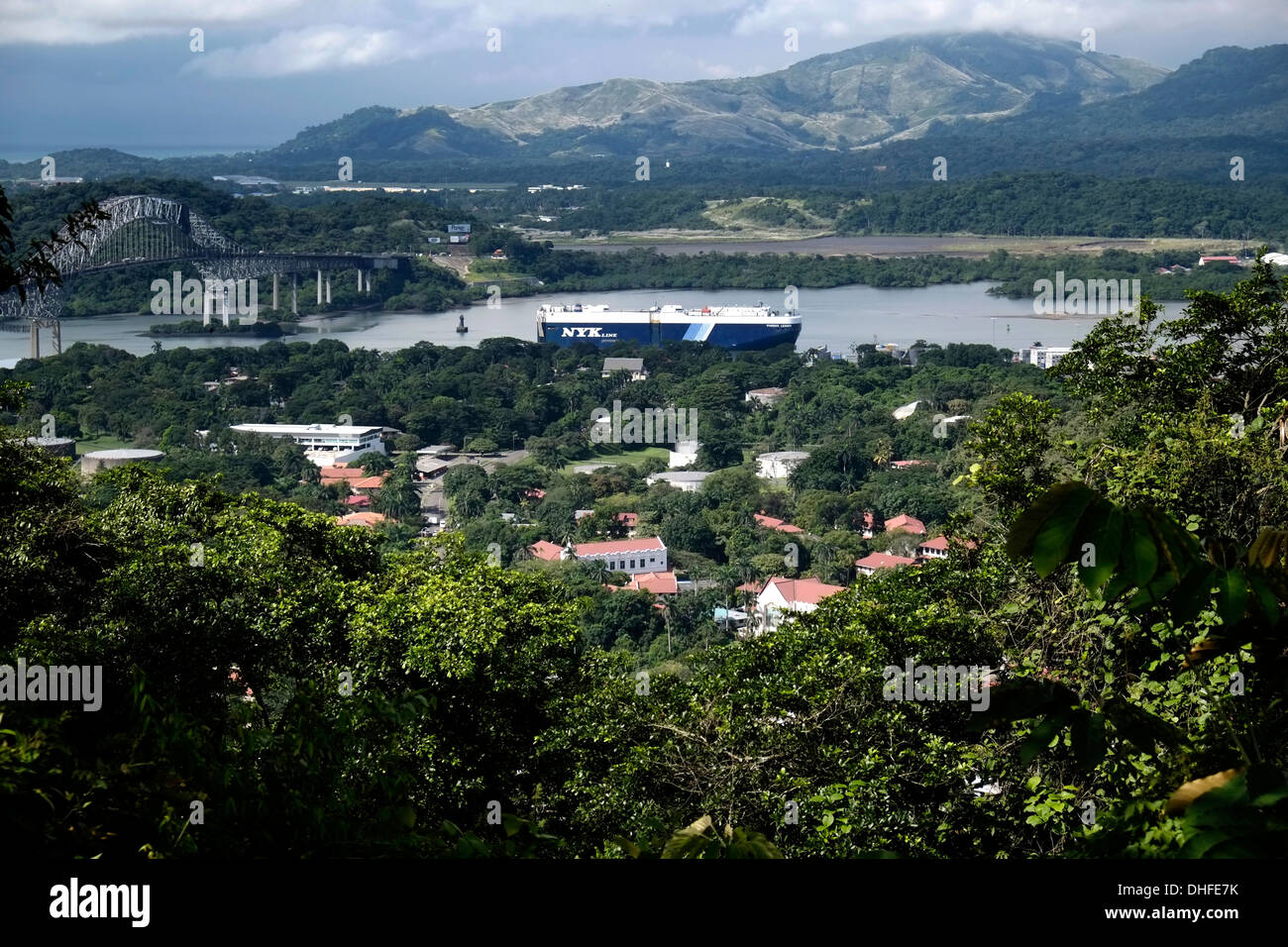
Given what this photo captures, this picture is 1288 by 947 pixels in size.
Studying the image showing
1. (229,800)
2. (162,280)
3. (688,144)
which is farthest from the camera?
(688,144)

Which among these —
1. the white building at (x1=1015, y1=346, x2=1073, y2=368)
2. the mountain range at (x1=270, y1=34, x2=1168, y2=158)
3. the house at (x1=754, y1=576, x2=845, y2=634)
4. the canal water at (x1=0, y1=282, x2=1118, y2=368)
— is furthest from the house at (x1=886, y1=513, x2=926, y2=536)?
the mountain range at (x1=270, y1=34, x2=1168, y2=158)

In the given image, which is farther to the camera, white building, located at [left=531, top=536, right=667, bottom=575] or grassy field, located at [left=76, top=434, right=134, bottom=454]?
grassy field, located at [left=76, top=434, right=134, bottom=454]

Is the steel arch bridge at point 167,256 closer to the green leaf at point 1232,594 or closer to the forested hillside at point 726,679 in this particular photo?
the forested hillside at point 726,679

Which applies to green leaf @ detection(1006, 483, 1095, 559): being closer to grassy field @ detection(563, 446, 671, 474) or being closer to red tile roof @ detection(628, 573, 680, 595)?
red tile roof @ detection(628, 573, 680, 595)

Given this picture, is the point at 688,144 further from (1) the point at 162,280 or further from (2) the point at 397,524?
(2) the point at 397,524

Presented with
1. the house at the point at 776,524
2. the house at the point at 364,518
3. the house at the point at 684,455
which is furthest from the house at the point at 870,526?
the house at the point at 364,518
